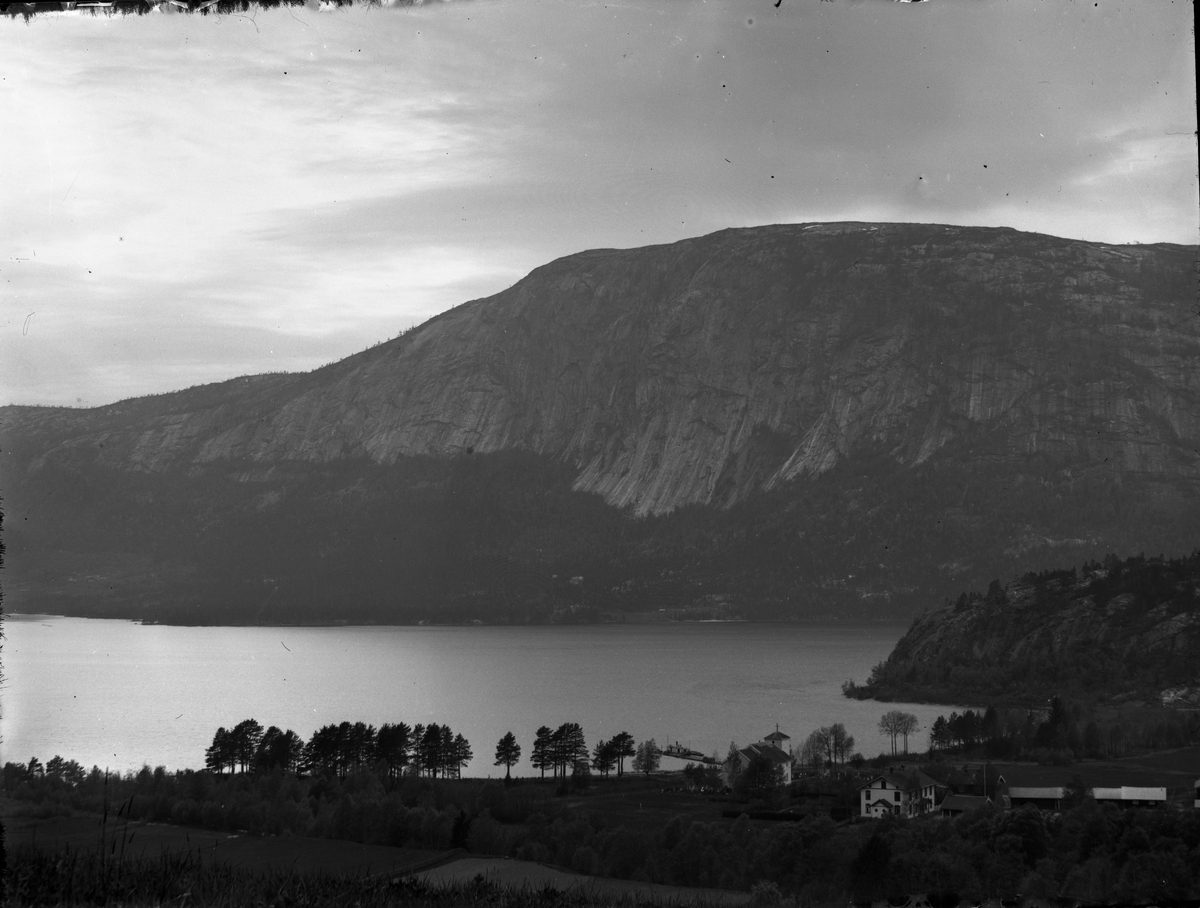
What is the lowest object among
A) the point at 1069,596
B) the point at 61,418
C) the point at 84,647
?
the point at 84,647

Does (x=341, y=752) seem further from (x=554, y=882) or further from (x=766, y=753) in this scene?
(x=554, y=882)

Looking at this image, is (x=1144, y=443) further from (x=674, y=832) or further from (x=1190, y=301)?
(x=674, y=832)

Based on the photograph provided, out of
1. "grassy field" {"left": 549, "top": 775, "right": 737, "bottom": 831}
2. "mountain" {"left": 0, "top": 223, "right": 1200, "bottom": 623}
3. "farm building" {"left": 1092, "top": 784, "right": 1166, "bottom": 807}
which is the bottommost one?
"grassy field" {"left": 549, "top": 775, "right": 737, "bottom": 831}

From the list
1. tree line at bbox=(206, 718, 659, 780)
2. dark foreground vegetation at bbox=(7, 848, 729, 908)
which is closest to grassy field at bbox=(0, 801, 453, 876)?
dark foreground vegetation at bbox=(7, 848, 729, 908)

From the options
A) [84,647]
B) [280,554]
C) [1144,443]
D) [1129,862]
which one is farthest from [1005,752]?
[280,554]

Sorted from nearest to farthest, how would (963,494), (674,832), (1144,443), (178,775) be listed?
(674,832), (178,775), (1144,443), (963,494)

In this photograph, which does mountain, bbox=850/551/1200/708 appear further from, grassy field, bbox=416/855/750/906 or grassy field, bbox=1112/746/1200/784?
grassy field, bbox=416/855/750/906
